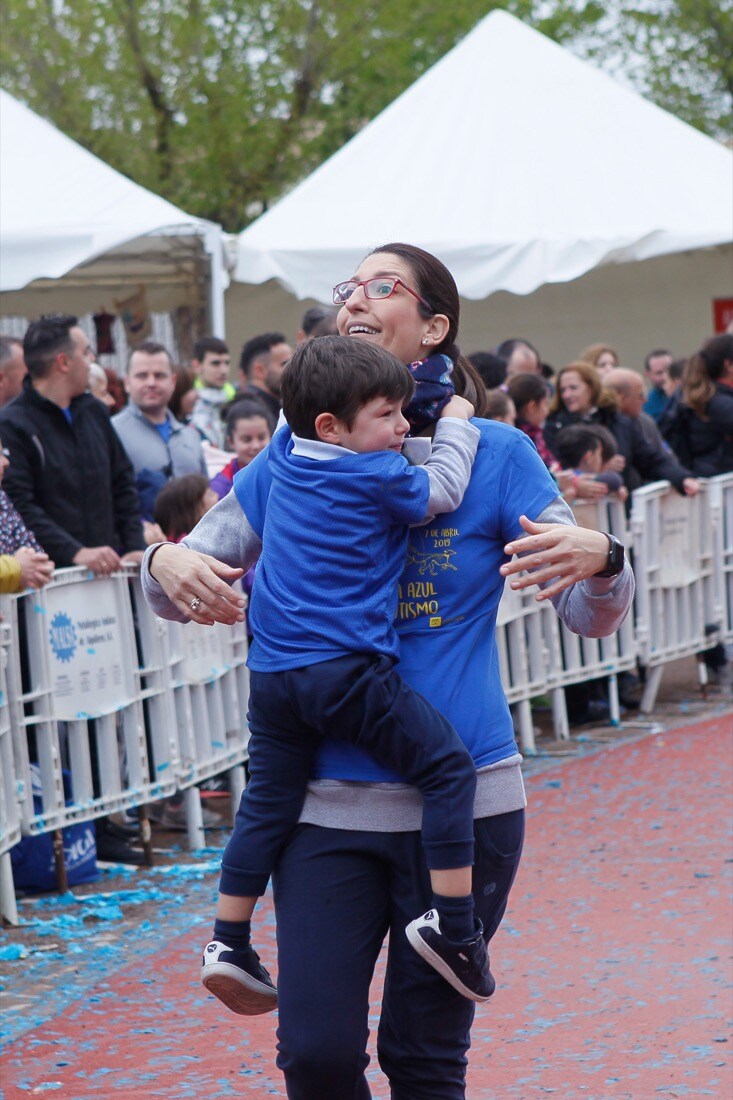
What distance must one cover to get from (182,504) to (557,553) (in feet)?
15.6

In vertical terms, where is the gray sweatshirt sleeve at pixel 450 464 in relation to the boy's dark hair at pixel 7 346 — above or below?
below

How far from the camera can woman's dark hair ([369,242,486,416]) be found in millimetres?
3129

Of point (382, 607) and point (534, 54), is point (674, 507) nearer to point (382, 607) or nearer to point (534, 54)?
point (534, 54)

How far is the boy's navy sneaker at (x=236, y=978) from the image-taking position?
10.0ft

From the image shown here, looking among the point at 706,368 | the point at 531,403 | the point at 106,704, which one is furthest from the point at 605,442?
the point at 106,704

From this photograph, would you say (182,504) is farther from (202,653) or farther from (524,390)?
(524,390)

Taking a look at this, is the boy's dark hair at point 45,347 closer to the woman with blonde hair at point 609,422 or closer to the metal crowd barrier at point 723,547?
the woman with blonde hair at point 609,422

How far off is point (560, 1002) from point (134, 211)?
6.88 meters

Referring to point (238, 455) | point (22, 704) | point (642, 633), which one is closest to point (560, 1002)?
point (22, 704)

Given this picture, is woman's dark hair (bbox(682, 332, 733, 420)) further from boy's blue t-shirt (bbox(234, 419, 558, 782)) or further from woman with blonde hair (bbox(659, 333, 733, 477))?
boy's blue t-shirt (bbox(234, 419, 558, 782))

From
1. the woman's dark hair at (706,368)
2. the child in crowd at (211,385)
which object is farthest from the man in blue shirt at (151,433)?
the woman's dark hair at (706,368)

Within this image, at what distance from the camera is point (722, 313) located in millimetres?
19141

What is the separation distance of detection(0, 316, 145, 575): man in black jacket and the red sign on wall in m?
12.9

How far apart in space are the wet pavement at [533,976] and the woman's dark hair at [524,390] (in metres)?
2.47
